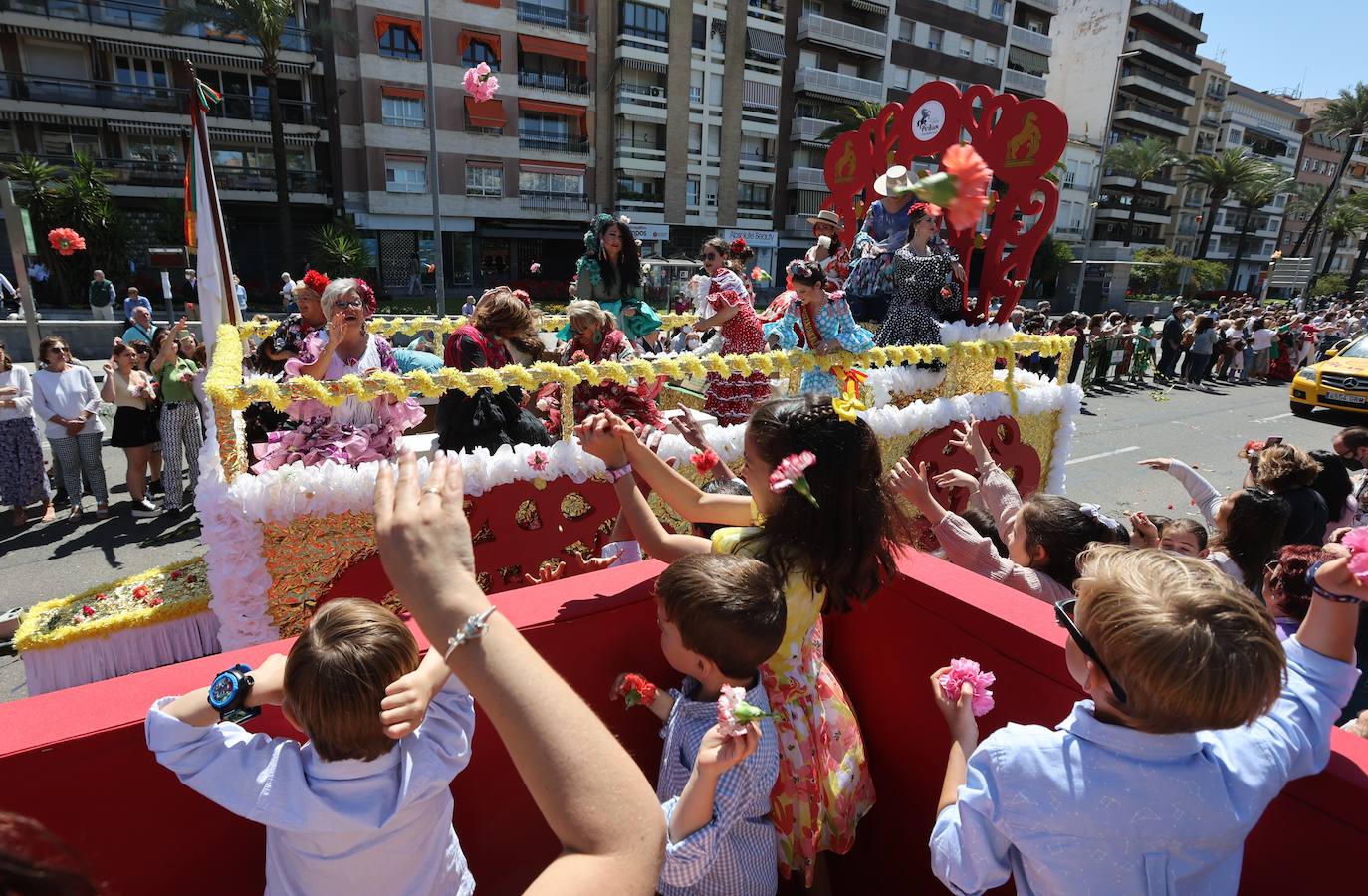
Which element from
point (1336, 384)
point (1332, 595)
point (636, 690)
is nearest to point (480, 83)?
point (636, 690)

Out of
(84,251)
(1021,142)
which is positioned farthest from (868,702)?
(84,251)

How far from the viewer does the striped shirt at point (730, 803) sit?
1715 millimetres

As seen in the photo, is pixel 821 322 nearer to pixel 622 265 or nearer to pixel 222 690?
pixel 622 265

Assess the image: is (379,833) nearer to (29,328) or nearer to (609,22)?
(29,328)

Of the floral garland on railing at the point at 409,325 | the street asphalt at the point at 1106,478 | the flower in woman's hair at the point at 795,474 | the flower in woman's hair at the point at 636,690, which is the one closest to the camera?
the flower in woman's hair at the point at 795,474

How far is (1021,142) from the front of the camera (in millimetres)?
5750

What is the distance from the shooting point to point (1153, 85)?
47.9 m

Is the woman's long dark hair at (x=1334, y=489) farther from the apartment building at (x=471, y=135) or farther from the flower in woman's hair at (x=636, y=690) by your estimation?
the apartment building at (x=471, y=135)

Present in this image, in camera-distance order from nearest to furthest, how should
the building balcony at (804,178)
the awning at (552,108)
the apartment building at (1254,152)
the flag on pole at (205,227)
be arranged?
the flag on pole at (205,227) → the awning at (552,108) → the building balcony at (804,178) → the apartment building at (1254,152)

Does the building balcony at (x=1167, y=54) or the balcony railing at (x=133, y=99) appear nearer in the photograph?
the balcony railing at (x=133, y=99)

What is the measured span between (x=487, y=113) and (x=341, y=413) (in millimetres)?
27276

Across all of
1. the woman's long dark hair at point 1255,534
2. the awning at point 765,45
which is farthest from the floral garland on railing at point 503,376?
the awning at point 765,45

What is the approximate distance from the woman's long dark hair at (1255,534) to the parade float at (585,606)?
1.77 meters

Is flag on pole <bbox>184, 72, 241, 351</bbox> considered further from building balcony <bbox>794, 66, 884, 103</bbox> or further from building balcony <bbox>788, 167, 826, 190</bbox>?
building balcony <bbox>794, 66, 884, 103</bbox>
